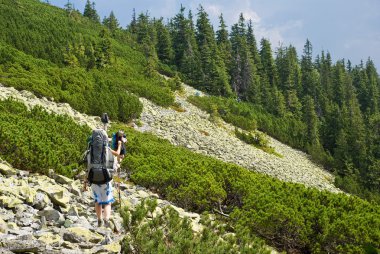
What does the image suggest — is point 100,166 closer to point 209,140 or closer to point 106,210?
point 106,210

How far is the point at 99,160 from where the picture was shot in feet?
21.0

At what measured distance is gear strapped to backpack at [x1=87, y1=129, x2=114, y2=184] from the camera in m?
6.40

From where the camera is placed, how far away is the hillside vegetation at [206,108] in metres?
10.5

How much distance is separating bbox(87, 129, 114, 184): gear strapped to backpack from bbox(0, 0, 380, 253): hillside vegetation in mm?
1599

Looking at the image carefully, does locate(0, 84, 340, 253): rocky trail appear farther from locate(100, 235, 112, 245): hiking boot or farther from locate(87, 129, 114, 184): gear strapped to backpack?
locate(87, 129, 114, 184): gear strapped to backpack

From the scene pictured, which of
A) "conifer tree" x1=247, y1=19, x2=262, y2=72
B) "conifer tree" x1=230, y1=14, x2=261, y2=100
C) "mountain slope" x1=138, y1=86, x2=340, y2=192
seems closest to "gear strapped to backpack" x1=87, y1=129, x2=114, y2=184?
"mountain slope" x1=138, y1=86, x2=340, y2=192

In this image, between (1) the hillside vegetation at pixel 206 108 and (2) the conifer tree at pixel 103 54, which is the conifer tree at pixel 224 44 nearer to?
(1) the hillside vegetation at pixel 206 108

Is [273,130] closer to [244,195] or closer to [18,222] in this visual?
[244,195]

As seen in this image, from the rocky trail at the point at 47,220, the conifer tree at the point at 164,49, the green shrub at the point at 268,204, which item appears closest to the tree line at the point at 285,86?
the conifer tree at the point at 164,49

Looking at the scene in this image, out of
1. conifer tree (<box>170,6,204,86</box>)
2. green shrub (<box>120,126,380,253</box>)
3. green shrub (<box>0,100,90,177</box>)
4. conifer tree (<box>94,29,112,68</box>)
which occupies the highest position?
conifer tree (<box>170,6,204,86</box>)

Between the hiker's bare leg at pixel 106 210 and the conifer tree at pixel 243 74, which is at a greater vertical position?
the conifer tree at pixel 243 74

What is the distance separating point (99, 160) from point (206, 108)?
35.5 metres

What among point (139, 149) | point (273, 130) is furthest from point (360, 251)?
point (273, 130)

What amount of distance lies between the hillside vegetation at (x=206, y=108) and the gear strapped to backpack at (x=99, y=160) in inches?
62.9
